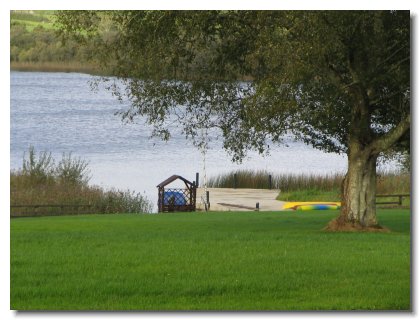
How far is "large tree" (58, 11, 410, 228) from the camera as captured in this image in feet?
44.7

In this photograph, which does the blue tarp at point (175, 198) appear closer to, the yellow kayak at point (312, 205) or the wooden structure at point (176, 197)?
the wooden structure at point (176, 197)

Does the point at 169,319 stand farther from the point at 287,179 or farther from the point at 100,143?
the point at 287,179

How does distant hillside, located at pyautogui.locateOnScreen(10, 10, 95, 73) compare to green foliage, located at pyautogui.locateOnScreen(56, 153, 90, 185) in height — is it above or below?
above

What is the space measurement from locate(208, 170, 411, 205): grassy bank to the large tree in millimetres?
319

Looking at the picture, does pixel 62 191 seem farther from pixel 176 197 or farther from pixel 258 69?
pixel 258 69

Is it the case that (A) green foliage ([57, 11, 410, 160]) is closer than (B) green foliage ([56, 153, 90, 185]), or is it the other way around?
(B) green foliage ([56, 153, 90, 185])

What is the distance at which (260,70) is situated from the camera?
47.6 feet

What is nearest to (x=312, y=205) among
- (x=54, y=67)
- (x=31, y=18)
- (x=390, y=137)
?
(x=390, y=137)

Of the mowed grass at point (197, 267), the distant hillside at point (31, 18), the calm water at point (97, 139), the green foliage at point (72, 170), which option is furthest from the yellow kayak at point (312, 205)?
the distant hillside at point (31, 18)

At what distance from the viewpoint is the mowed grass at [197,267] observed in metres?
11.7

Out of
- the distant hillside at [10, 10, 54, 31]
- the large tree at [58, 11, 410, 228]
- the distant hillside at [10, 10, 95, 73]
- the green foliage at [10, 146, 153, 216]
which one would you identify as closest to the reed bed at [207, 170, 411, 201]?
the large tree at [58, 11, 410, 228]

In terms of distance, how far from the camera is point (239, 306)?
455 inches

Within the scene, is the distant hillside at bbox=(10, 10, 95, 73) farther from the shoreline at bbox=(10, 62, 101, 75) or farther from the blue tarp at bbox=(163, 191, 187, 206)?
the blue tarp at bbox=(163, 191, 187, 206)

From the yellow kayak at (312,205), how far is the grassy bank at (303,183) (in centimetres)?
12
